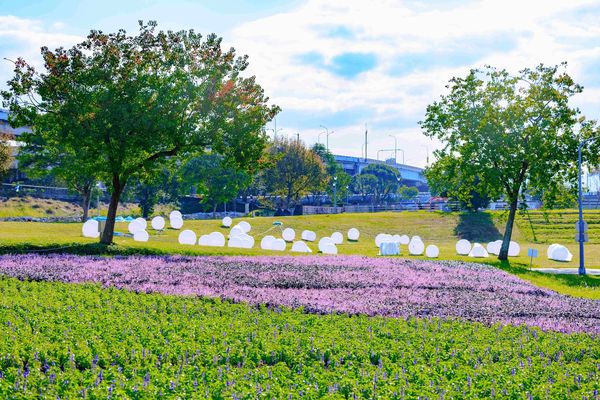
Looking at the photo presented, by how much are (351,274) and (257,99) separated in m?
14.8

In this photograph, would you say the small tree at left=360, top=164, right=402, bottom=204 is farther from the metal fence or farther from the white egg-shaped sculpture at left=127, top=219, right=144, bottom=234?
the white egg-shaped sculpture at left=127, top=219, right=144, bottom=234

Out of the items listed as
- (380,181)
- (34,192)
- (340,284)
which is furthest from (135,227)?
(380,181)

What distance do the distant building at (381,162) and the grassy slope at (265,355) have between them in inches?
5186

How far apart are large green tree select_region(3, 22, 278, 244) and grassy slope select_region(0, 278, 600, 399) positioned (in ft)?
57.0

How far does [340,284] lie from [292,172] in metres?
73.2

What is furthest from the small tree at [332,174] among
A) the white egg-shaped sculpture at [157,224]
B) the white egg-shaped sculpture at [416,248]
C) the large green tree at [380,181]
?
the white egg-shaped sculpture at [416,248]

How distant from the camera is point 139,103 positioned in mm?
30312

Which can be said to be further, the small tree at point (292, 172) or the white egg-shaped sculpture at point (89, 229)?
the small tree at point (292, 172)

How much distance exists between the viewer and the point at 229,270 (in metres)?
22.7

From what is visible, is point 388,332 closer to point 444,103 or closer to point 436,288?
point 436,288

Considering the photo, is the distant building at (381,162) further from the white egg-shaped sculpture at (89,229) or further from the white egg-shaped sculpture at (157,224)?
the white egg-shaped sculpture at (89,229)

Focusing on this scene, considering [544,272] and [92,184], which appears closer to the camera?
[544,272]

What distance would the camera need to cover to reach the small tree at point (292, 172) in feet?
305

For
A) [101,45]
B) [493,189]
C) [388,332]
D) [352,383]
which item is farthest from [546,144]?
[352,383]
